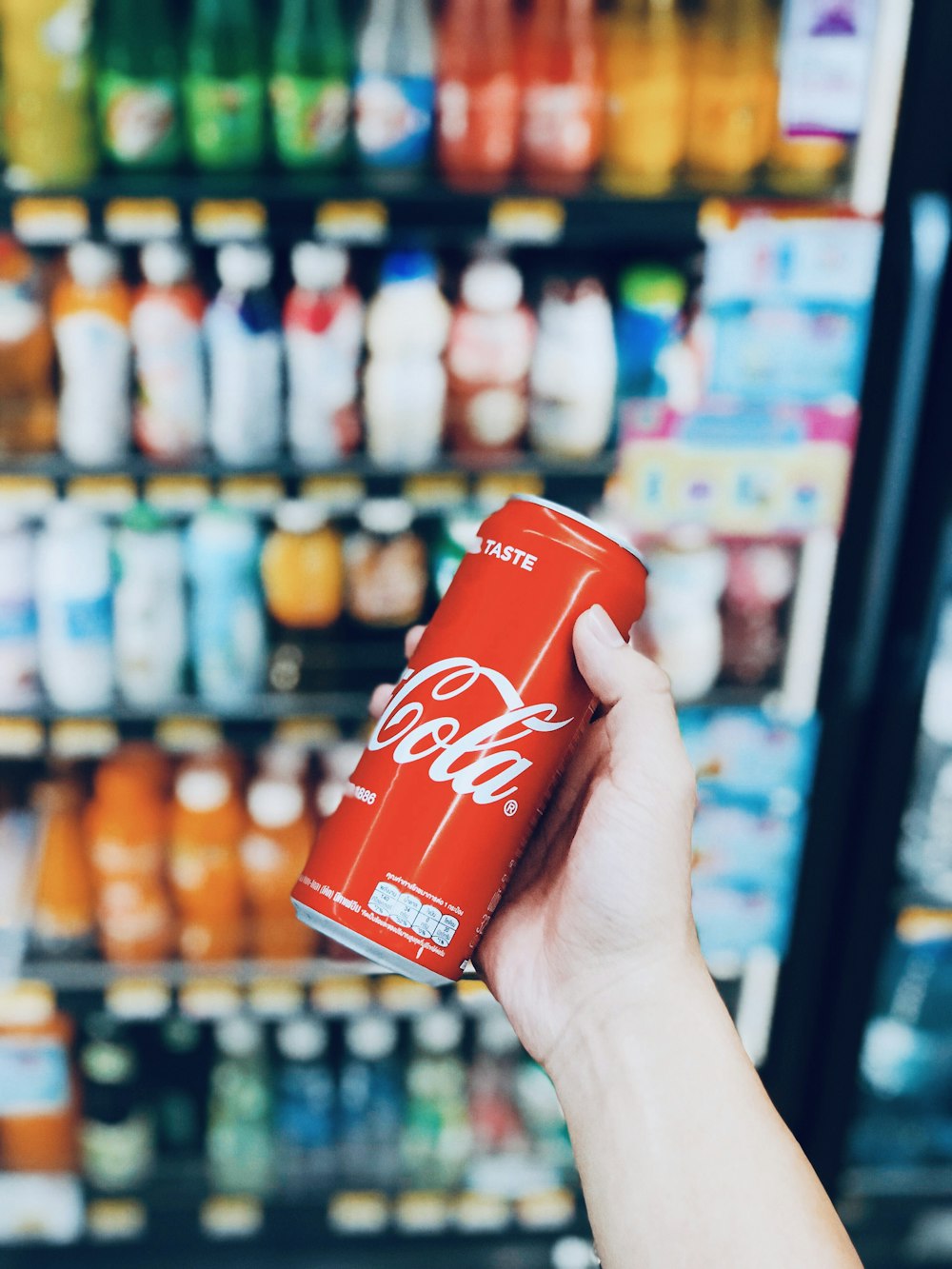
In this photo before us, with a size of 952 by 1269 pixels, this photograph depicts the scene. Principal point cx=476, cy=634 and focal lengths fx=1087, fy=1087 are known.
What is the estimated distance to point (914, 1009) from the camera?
6.16ft

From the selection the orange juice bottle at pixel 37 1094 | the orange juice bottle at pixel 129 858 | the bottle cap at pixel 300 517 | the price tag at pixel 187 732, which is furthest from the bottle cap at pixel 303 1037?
the bottle cap at pixel 300 517

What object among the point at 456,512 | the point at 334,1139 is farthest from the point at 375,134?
the point at 334,1139

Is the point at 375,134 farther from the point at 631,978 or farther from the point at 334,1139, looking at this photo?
the point at 334,1139

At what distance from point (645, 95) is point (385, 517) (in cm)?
64

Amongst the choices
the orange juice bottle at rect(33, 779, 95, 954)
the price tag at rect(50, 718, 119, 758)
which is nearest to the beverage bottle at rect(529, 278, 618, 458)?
the price tag at rect(50, 718, 119, 758)

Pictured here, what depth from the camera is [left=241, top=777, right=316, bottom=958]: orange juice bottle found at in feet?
5.13

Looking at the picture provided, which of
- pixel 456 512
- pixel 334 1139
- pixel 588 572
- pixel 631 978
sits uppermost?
pixel 588 572

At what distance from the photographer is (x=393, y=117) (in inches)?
52.6

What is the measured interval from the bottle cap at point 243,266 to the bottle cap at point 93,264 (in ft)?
0.45

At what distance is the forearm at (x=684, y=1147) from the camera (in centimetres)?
78

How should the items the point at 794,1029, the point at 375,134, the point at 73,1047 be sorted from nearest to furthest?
the point at 375,134 → the point at 794,1029 → the point at 73,1047

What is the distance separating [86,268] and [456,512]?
0.57 m

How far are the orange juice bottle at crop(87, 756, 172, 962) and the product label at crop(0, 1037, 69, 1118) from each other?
8.4 inches

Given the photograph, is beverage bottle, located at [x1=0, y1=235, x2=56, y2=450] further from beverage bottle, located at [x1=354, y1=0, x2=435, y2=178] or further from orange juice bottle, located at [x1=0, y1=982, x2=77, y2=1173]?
orange juice bottle, located at [x1=0, y1=982, x2=77, y2=1173]
